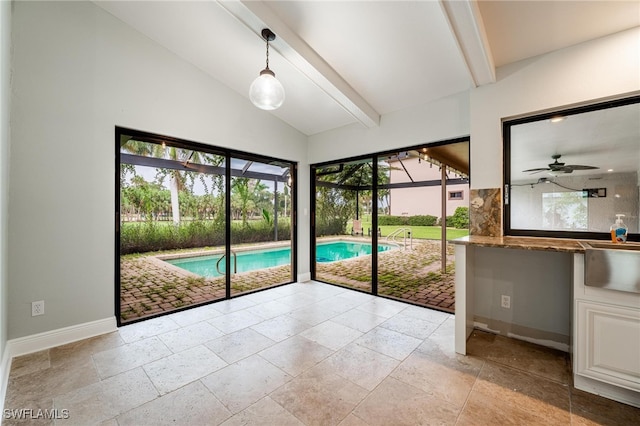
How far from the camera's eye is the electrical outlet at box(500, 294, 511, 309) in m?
2.68

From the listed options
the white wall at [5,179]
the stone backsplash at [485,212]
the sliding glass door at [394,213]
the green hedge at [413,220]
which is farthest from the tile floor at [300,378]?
the green hedge at [413,220]

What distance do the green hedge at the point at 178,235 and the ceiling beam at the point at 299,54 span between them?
2.40m

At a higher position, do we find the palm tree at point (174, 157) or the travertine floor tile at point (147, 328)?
the palm tree at point (174, 157)

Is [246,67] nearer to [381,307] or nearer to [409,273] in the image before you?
[381,307]

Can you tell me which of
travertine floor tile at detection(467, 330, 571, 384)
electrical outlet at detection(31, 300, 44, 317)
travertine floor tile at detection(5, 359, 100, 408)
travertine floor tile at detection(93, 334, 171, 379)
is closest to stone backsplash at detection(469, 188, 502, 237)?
travertine floor tile at detection(467, 330, 571, 384)

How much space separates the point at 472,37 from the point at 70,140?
12.7ft

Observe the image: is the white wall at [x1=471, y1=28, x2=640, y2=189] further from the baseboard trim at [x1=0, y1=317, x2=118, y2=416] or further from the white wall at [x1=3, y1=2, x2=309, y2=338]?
the baseboard trim at [x1=0, y1=317, x2=118, y2=416]

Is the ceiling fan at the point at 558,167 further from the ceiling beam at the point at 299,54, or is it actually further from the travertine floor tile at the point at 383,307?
the travertine floor tile at the point at 383,307

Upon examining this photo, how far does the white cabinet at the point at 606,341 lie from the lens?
5.45 ft

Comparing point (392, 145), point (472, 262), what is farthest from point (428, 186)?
point (472, 262)

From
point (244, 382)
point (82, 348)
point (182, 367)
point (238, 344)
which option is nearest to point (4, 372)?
point (82, 348)

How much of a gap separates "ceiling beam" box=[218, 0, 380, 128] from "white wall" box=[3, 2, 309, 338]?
4.99 feet

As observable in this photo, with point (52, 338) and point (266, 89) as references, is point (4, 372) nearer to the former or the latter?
point (52, 338)

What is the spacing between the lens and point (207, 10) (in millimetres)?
2621
